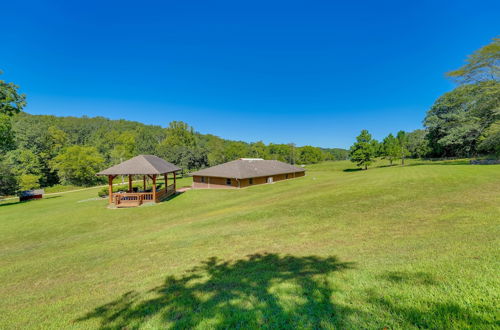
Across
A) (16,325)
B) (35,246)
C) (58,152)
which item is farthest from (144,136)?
(16,325)

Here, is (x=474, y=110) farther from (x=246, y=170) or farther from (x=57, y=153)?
(x=57, y=153)

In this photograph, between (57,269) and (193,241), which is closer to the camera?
(57,269)

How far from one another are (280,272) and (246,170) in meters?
26.7

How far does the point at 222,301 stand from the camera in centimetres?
A: 362

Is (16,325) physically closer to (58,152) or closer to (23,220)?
(23,220)

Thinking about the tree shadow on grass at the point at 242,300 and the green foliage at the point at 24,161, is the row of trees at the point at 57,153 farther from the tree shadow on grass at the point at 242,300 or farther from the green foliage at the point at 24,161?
the tree shadow on grass at the point at 242,300

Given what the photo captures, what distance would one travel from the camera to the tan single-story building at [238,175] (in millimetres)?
29141

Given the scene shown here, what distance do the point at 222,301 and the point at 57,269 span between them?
623 cm

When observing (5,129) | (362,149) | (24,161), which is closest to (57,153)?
(24,161)

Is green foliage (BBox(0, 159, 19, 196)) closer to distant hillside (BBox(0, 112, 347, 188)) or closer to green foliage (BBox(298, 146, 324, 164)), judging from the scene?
distant hillside (BBox(0, 112, 347, 188))

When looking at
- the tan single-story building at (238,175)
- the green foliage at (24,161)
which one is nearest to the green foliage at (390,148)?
the tan single-story building at (238,175)

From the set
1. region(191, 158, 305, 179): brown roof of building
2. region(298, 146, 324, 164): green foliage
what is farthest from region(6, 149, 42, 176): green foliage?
region(298, 146, 324, 164): green foliage

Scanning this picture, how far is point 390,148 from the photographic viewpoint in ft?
181

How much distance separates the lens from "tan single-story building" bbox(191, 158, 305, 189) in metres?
29.1
